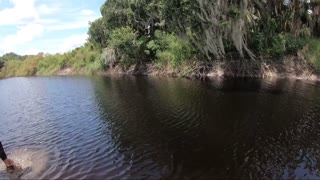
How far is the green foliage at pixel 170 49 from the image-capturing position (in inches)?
1725

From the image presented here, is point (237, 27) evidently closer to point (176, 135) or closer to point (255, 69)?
point (255, 69)

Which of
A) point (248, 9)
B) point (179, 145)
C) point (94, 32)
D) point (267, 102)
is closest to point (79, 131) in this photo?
point (179, 145)

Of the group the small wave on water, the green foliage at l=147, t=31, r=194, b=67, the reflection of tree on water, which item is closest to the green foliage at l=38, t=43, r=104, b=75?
the green foliage at l=147, t=31, r=194, b=67

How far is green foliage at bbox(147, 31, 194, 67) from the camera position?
4381cm

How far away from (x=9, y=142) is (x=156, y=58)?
37371mm

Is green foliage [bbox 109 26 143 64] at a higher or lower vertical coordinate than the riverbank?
higher

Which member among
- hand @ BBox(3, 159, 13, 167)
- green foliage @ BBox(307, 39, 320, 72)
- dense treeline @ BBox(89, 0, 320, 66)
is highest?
dense treeline @ BBox(89, 0, 320, 66)

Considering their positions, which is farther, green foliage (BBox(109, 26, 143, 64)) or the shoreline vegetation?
green foliage (BBox(109, 26, 143, 64))

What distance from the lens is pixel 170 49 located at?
1895 inches

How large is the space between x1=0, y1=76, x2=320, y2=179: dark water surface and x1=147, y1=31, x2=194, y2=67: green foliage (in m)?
15.6

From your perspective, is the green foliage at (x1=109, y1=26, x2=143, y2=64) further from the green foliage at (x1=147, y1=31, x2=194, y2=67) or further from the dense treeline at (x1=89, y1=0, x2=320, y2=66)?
the dense treeline at (x1=89, y1=0, x2=320, y2=66)

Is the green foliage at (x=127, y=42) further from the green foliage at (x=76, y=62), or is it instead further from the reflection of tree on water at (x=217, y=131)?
the reflection of tree on water at (x=217, y=131)

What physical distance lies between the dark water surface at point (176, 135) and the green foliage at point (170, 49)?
15648 millimetres

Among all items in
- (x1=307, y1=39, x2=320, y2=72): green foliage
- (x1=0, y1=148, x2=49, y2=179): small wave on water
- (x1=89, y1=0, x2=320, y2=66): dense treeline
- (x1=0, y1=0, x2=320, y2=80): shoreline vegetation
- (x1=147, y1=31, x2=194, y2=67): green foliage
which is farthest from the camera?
(x1=147, y1=31, x2=194, y2=67): green foliage
